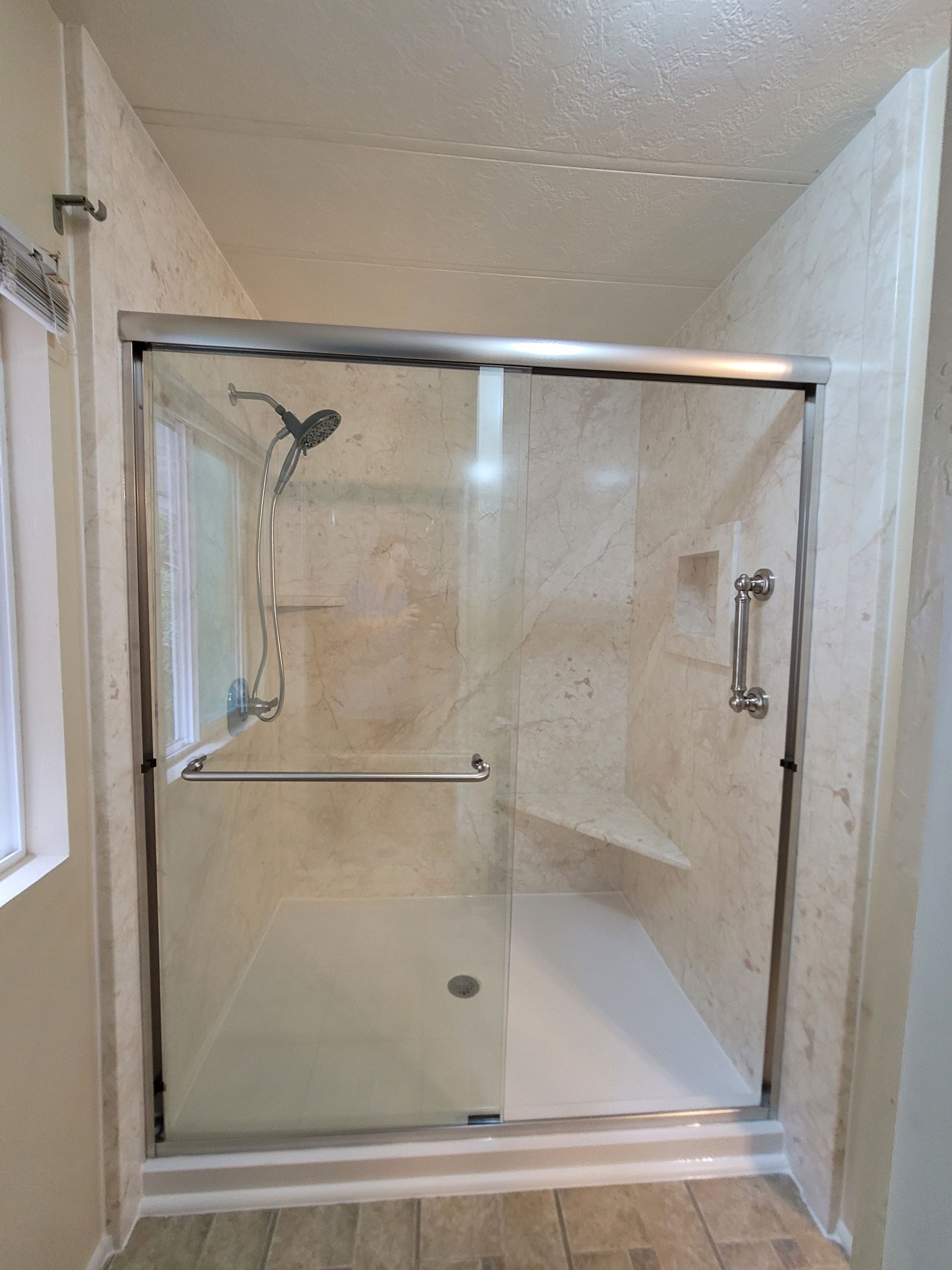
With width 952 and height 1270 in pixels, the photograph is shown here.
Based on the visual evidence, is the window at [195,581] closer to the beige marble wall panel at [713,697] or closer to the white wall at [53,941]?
the white wall at [53,941]

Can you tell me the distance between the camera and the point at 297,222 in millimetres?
1219

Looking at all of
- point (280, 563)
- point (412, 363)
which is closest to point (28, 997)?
point (280, 563)

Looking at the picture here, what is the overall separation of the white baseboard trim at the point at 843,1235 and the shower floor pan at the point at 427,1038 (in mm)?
213

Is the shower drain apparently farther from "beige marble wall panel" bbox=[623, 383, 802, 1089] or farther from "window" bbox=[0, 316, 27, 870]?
"window" bbox=[0, 316, 27, 870]

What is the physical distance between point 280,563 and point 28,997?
1.00m

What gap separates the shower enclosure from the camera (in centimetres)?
108

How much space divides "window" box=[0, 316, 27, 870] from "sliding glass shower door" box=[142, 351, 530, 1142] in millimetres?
250

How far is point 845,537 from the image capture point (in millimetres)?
1019

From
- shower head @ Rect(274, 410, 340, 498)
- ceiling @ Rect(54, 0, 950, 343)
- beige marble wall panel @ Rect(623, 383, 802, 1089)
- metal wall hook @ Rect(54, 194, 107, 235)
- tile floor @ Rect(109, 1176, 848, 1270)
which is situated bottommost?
tile floor @ Rect(109, 1176, 848, 1270)

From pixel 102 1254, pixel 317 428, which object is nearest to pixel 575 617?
pixel 317 428

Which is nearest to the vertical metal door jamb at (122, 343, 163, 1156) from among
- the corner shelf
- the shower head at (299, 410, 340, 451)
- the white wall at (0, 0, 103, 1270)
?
the white wall at (0, 0, 103, 1270)

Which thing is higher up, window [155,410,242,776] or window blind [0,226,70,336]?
window blind [0,226,70,336]

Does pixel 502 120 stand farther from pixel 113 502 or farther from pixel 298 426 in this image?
pixel 113 502

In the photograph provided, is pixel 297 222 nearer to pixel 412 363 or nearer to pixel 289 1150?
pixel 412 363
